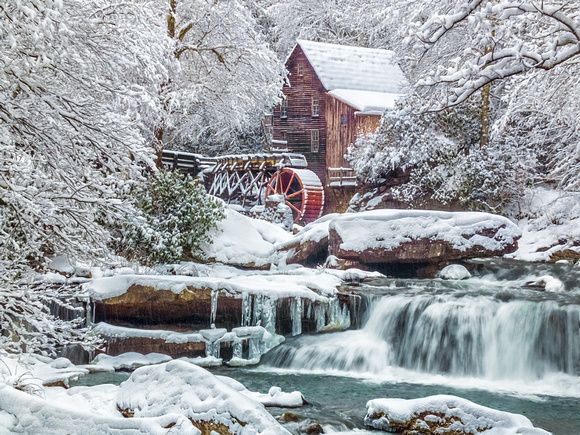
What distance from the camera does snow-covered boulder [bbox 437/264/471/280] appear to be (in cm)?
1555

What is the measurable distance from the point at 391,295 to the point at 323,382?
9.58 ft

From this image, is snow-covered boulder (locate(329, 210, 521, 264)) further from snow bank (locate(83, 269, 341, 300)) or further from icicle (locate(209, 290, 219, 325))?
icicle (locate(209, 290, 219, 325))

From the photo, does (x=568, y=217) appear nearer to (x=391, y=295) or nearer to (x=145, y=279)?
(x=391, y=295)

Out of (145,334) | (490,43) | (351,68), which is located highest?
(351,68)

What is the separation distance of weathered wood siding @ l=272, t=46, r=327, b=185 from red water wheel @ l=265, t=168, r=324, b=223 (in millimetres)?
2713

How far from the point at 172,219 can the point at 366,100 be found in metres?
17.1

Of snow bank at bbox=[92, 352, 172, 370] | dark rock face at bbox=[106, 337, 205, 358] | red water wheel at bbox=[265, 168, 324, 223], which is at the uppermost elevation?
red water wheel at bbox=[265, 168, 324, 223]

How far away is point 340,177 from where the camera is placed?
2931 cm

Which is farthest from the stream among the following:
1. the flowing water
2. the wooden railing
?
the wooden railing

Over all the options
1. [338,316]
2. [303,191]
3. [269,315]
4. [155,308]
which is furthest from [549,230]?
[155,308]

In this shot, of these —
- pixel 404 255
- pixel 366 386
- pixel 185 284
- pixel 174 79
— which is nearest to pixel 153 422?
pixel 366 386

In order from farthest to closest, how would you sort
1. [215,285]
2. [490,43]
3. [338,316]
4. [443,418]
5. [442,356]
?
[338,316] < [215,285] < [442,356] < [443,418] < [490,43]

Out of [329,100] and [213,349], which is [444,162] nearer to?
[329,100]

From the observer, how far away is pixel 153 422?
4711mm
